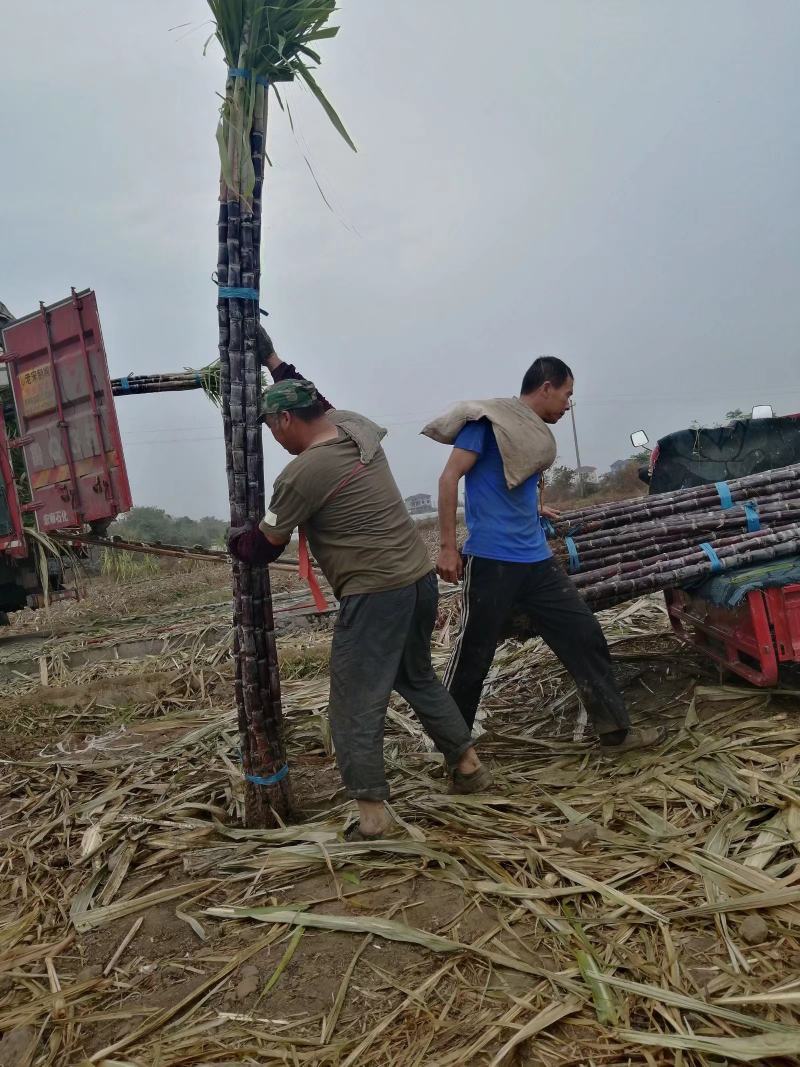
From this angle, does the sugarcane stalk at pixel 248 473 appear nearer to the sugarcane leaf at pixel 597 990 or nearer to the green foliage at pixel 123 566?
the sugarcane leaf at pixel 597 990

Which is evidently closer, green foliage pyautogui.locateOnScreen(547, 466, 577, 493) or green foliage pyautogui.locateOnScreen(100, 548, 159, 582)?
green foliage pyautogui.locateOnScreen(100, 548, 159, 582)

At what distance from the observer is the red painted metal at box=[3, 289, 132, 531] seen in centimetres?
706

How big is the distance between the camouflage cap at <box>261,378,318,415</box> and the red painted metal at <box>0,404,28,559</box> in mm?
5278

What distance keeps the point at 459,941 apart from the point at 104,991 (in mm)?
1090

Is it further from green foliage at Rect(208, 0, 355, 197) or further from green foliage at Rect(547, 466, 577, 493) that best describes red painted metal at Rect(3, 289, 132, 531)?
green foliage at Rect(547, 466, 577, 493)

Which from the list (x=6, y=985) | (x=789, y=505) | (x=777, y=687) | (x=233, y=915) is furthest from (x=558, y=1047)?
(x=789, y=505)

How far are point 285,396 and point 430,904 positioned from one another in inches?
75.3

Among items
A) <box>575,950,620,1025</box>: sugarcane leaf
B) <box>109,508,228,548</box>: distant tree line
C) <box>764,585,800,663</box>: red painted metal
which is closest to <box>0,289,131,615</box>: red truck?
<box>764,585,800,663</box>: red painted metal

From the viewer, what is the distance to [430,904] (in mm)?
2539

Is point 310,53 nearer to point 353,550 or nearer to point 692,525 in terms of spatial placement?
point 353,550

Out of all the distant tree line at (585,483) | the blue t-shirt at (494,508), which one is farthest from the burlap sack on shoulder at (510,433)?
the distant tree line at (585,483)

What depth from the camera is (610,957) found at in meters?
2.17

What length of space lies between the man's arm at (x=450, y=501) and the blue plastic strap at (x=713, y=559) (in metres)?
1.35

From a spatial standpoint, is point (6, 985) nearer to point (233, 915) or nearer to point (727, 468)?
point (233, 915)
